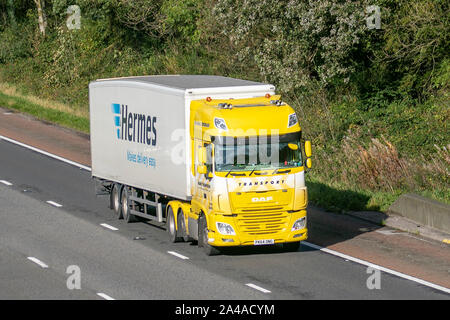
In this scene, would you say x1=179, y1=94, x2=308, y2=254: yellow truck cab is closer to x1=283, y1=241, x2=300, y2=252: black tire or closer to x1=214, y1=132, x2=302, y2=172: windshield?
x1=214, y1=132, x2=302, y2=172: windshield

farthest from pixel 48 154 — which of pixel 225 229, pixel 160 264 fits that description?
pixel 225 229

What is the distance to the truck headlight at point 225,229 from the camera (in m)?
19.0

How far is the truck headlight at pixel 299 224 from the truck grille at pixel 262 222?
183mm

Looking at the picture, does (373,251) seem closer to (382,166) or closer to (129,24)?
(382,166)

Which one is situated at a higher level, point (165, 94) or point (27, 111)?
point (165, 94)

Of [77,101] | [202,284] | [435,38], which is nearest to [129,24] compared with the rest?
[77,101]

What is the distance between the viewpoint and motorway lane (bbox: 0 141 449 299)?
55.5 ft

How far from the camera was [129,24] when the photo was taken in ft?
161

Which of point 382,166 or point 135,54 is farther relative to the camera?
point 135,54

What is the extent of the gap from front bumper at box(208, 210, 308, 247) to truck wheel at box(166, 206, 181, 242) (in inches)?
75.9

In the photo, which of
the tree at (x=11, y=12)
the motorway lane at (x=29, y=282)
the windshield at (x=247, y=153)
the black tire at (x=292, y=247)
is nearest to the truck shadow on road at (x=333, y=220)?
the black tire at (x=292, y=247)

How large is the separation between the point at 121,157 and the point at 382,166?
782cm
